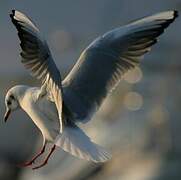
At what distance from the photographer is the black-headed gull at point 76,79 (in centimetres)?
170

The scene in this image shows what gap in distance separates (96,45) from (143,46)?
104 mm

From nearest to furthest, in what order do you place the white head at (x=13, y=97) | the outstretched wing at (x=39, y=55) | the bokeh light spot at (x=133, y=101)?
the outstretched wing at (x=39, y=55)
the white head at (x=13, y=97)
the bokeh light spot at (x=133, y=101)

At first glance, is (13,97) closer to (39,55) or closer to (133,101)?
(39,55)

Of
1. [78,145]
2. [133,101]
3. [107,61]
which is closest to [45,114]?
[78,145]

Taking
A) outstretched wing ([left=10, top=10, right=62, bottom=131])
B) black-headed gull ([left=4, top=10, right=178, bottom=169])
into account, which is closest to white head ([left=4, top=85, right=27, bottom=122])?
black-headed gull ([left=4, top=10, right=178, bottom=169])

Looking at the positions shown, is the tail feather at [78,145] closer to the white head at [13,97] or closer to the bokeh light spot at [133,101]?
the white head at [13,97]

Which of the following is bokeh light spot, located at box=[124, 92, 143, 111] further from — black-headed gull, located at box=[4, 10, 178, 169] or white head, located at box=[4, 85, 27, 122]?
white head, located at box=[4, 85, 27, 122]

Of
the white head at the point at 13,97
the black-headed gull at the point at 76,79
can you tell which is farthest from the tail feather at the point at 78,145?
the white head at the point at 13,97

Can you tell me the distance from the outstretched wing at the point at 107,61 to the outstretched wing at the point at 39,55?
13cm

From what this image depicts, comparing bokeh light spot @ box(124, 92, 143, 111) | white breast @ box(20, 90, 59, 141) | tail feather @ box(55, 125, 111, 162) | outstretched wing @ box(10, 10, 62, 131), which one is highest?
outstretched wing @ box(10, 10, 62, 131)

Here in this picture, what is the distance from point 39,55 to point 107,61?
0.31 m

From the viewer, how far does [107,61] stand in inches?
78.5

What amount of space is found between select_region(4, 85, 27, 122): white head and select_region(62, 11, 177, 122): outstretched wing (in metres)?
0.09

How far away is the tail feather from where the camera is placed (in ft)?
5.74
